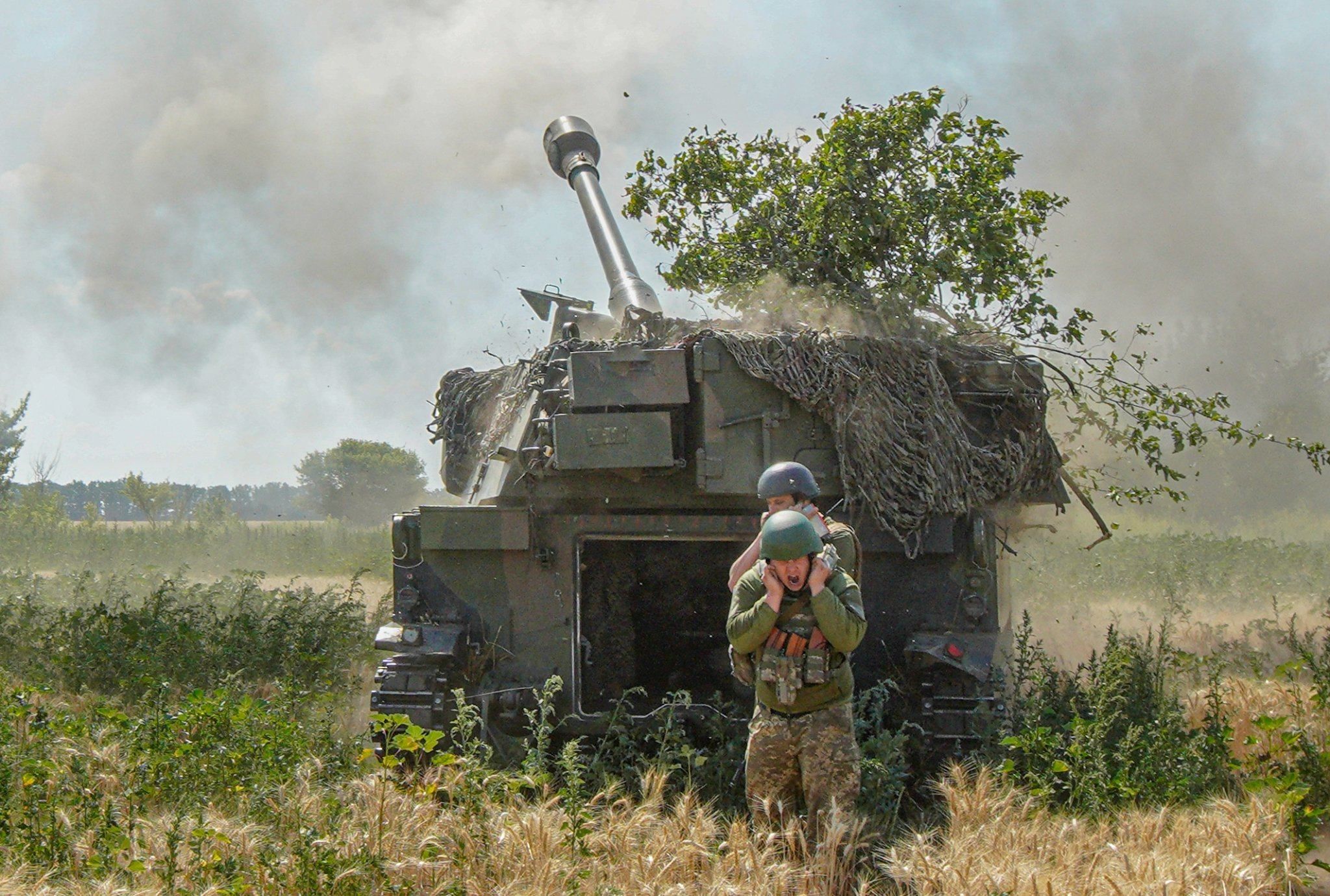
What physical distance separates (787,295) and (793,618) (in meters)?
4.62

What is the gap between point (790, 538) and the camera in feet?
16.1

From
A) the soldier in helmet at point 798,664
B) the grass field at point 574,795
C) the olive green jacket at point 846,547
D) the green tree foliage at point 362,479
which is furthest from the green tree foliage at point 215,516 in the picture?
the soldier in helmet at point 798,664

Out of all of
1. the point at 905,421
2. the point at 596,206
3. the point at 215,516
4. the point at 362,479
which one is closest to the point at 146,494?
the point at 215,516

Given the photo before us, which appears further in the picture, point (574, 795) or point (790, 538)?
point (574, 795)

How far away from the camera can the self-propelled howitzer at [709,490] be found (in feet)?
22.7

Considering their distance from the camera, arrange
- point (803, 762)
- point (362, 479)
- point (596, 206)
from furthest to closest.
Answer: point (362, 479)
point (596, 206)
point (803, 762)

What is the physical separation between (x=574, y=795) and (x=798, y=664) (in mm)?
995

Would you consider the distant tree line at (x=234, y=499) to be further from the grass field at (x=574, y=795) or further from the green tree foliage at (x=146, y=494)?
the grass field at (x=574, y=795)

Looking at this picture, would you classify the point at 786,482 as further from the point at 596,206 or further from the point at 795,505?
the point at 596,206

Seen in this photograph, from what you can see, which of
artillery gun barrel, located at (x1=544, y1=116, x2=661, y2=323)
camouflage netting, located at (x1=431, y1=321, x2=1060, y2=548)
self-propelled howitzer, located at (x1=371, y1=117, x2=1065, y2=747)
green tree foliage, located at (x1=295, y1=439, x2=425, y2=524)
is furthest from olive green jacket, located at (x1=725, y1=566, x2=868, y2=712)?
green tree foliage, located at (x1=295, y1=439, x2=425, y2=524)

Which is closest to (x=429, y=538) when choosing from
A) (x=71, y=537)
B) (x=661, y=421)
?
(x=661, y=421)

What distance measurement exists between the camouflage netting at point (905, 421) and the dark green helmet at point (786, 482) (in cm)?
154

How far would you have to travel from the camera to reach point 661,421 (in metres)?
6.98

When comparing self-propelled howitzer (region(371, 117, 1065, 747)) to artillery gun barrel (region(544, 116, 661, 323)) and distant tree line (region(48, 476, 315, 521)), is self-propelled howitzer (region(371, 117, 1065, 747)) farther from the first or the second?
distant tree line (region(48, 476, 315, 521))
